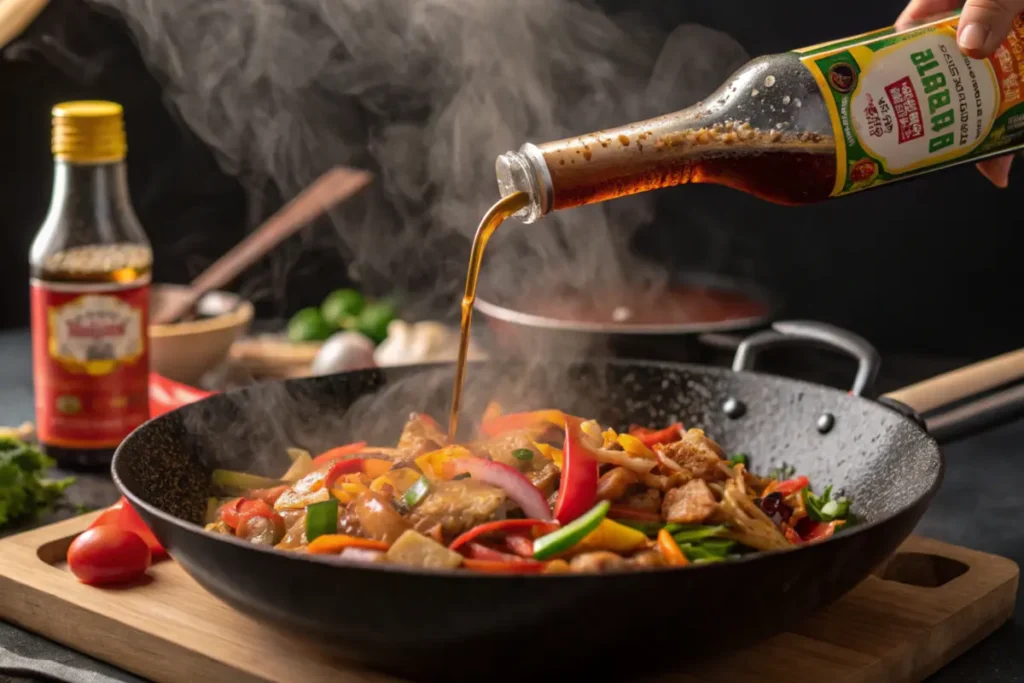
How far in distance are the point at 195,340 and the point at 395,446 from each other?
95cm

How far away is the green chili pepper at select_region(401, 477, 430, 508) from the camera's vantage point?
158 centimetres

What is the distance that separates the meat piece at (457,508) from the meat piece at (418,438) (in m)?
0.22

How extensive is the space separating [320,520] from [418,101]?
8.91ft

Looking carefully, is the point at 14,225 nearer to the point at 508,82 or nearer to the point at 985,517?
the point at 508,82

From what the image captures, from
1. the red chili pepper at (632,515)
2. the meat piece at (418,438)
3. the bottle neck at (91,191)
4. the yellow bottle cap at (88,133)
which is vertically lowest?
the meat piece at (418,438)

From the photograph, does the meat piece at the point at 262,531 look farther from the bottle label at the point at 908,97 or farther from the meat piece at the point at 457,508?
the bottle label at the point at 908,97

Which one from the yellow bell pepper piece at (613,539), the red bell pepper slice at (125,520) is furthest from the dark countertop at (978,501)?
the yellow bell pepper piece at (613,539)

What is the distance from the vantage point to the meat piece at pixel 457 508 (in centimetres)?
150

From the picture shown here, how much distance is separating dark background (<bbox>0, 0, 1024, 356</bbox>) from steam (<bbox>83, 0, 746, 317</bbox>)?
91 millimetres

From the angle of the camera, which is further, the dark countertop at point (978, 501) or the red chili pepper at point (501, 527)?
the dark countertop at point (978, 501)

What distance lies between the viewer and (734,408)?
6.74 feet

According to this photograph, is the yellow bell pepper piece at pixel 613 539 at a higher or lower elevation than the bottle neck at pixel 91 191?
lower

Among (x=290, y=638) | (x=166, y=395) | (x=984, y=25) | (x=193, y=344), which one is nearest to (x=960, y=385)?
(x=984, y=25)

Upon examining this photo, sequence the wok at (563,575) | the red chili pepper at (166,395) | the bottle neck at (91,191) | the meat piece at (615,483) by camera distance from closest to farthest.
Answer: the wok at (563,575), the meat piece at (615,483), the bottle neck at (91,191), the red chili pepper at (166,395)
